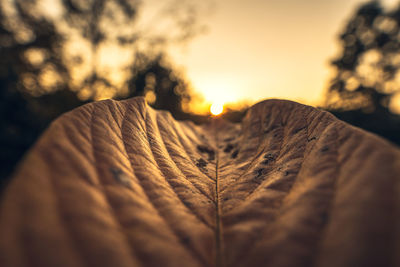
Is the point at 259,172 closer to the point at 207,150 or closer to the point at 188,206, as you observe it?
the point at 188,206

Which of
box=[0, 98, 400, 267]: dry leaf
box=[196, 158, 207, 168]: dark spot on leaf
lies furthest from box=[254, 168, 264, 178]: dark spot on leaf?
box=[196, 158, 207, 168]: dark spot on leaf

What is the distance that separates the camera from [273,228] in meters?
0.36

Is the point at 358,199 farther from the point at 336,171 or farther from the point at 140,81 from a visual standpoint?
the point at 140,81

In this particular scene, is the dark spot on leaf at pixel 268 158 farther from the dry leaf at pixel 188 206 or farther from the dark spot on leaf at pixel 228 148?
the dark spot on leaf at pixel 228 148

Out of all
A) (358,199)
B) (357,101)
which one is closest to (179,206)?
(358,199)

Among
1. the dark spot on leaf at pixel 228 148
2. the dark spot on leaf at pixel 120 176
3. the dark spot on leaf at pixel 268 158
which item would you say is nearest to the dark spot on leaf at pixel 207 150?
the dark spot on leaf at pixel 228 148

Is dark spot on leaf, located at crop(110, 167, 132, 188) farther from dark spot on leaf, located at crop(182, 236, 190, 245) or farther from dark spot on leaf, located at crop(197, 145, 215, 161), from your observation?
dark spot on leaf, located at crop(197, 145, 215, 161)

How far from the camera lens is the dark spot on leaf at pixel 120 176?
0.40m

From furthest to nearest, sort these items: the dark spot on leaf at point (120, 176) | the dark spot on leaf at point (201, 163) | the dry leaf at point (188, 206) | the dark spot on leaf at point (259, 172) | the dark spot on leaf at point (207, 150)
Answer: the dark spot on leaf at point (207, 150) → the dark spot on leaf at point (201, 163) → the dark spot on leaf at point (259, 172) → the dark spot on leaf at point (120, 176) → the dry leaf at point (188, 206)

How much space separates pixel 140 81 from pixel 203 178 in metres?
7.01

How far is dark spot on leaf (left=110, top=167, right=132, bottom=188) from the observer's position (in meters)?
0.40

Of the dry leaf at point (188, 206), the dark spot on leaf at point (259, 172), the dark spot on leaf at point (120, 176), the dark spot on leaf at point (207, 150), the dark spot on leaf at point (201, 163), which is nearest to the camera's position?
the dry leaf at point (188, 206)

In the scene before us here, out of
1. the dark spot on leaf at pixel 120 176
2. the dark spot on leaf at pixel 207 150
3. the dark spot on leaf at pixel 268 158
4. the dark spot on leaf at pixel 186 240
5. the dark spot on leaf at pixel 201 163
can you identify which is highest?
the dark spot on leaf at pixel 120 176

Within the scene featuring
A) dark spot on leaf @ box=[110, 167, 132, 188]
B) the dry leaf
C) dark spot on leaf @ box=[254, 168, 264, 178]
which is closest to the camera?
the dry leaf
